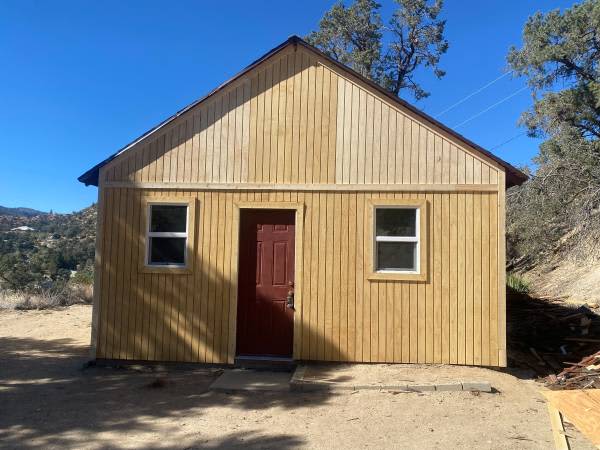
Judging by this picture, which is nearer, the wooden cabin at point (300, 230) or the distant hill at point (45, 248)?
the wooden cabin at point (300, 230)

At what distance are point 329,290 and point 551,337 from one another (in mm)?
5660

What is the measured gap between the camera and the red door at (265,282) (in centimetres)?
801

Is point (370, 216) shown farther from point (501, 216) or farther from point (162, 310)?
point (162, 310)

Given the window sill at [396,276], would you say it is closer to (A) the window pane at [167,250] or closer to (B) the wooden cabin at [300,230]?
(B) the wooden cabin at [300,230]

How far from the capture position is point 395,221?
7816 millimetres

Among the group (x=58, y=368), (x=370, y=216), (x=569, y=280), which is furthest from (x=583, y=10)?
(x=58, y=368)

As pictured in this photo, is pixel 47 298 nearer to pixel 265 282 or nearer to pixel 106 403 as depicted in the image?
pixel 265 282

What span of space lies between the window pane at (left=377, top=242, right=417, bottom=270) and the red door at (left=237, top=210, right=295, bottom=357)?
1.48m

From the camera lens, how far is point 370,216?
7.74m

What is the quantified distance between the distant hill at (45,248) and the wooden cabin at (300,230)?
1228 centimetres

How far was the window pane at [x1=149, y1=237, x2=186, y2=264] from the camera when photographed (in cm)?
809

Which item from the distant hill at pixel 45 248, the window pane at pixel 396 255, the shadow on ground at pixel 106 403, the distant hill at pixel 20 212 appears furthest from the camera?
the distant hill at pixel 20 212

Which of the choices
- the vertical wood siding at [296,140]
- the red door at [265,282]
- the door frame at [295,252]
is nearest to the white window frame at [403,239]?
the vertical wood siding at [296,140]

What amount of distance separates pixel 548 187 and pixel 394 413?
13.8 meters
